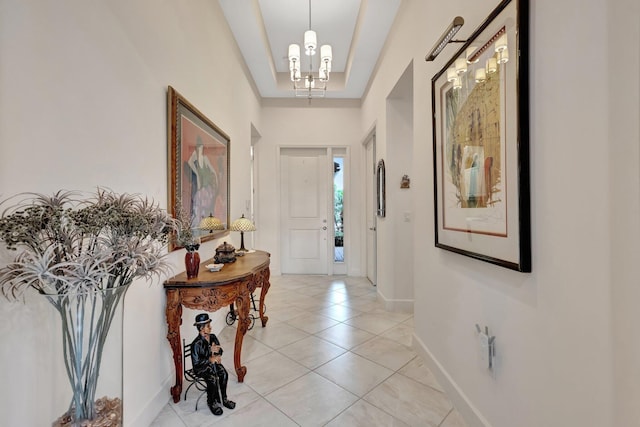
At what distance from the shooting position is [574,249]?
96 centimetres

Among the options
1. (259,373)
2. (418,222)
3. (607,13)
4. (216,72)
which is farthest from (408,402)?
(216,72)

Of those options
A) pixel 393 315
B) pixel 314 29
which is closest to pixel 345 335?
pixel 393 315

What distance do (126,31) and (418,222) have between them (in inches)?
89.7

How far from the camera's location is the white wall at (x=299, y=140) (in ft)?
16.8

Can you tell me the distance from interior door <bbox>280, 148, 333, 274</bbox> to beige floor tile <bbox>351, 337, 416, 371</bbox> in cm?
267

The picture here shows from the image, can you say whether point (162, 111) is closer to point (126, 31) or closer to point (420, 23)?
point (126, 31)

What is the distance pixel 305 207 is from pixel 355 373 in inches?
134

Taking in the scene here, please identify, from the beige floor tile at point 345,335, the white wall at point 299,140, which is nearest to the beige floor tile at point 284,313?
the beige floor tile at point 345,335

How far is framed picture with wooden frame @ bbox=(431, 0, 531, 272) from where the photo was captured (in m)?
1.16

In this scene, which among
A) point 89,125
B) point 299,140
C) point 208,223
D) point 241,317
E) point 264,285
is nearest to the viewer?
point 89,125

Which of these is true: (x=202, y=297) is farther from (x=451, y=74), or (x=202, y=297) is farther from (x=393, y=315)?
(x=393, y=315)

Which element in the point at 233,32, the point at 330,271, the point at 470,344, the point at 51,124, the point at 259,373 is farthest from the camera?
the point at 330,271

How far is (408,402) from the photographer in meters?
1.82

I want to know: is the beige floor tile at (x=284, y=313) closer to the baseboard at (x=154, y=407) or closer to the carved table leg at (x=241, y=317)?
the carved table leg at (x=241, y=317)
